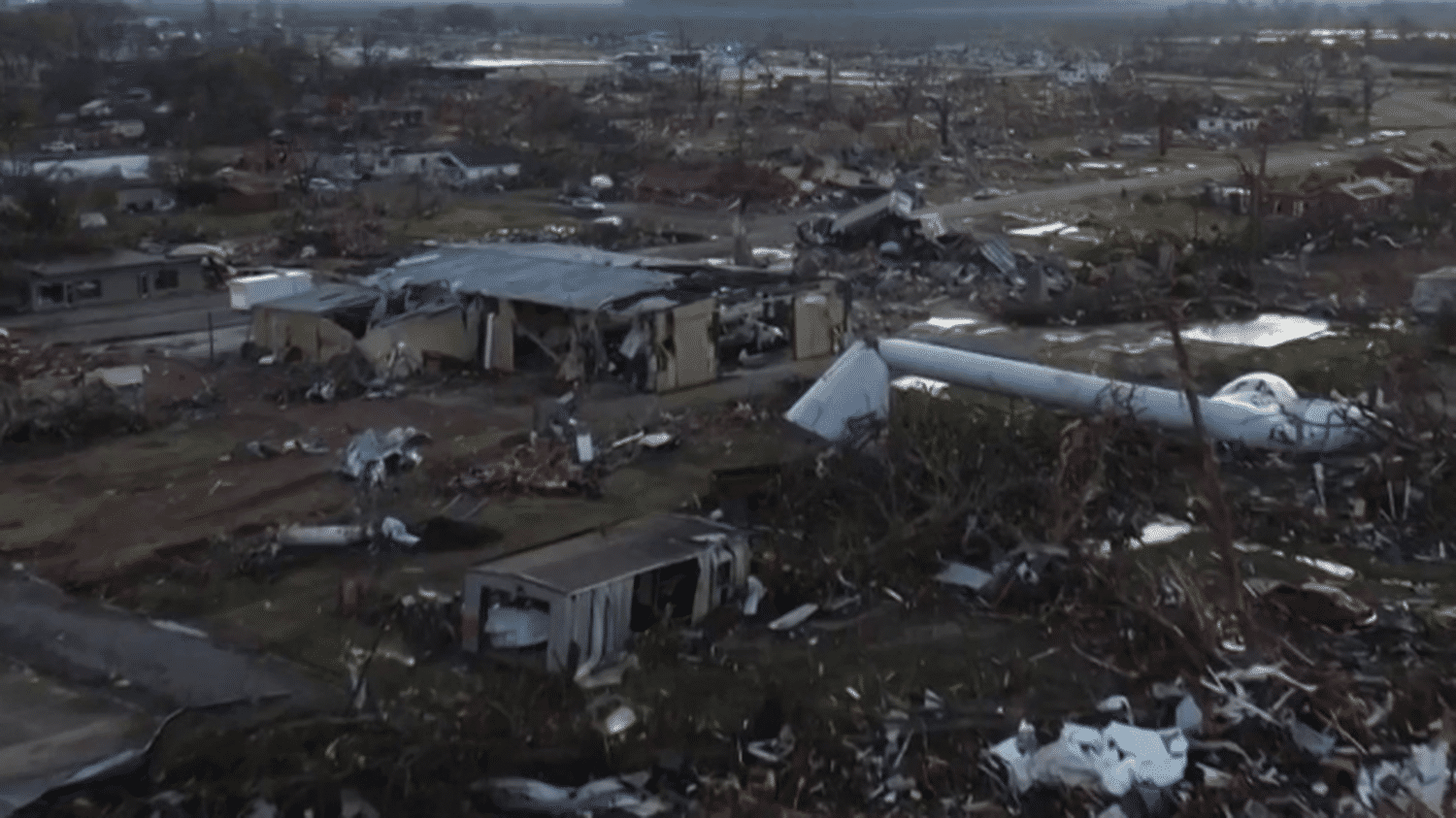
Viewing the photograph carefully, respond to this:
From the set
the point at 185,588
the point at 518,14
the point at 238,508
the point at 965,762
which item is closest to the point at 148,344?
the point at 238,508

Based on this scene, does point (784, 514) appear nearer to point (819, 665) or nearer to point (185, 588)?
point (819, 665)

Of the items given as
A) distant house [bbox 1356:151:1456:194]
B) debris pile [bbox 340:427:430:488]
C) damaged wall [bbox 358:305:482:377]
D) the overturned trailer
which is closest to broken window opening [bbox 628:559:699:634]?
the overturned trailer

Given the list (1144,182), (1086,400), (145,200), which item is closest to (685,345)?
(1086,400)

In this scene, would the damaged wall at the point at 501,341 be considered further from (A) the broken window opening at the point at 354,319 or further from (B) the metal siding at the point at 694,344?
(B) the metal siding at the point at 694,344

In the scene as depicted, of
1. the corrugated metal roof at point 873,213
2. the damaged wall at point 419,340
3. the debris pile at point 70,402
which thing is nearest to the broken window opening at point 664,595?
the debris pile at point 70,402

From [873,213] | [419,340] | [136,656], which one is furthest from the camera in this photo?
[873,213]

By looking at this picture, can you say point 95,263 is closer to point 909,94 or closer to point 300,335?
point 300,335

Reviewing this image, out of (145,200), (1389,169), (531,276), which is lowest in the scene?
(145,200)

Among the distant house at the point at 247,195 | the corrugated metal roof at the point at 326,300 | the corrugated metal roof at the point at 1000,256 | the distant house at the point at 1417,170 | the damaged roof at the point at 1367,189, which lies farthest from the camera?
the distant house at the point at 247,195
